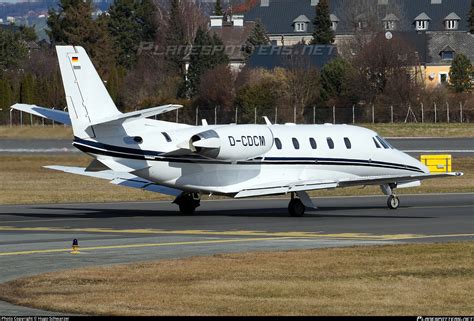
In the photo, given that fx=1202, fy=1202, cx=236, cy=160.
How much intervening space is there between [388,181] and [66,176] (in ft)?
83.4

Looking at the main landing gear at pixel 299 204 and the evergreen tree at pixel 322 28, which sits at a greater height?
the evergreen tree at pixel 322 28

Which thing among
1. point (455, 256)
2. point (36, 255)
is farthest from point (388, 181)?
point (36, 255)

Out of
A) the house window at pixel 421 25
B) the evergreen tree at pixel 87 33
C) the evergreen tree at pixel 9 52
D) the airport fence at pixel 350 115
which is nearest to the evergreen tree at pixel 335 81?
the airport fence at pixel 350 115

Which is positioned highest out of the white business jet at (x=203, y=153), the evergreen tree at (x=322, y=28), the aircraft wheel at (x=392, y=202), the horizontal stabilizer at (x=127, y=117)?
the evergreen tree at (x=322, y=28)

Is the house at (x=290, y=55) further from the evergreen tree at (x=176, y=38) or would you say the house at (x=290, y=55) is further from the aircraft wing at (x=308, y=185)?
the aircraft wing at (x=308, y=185)

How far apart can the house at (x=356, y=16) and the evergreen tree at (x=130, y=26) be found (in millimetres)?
20433

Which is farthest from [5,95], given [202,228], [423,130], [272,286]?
[272,286]

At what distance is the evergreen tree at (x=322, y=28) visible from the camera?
149875mm

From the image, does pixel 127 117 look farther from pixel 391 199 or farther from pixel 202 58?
pixel 202 58

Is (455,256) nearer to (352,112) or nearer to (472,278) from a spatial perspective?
(472,278)

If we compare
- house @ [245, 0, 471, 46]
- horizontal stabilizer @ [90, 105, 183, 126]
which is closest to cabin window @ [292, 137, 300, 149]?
horizontal stabilizer @ [90, 105, 183, 126]

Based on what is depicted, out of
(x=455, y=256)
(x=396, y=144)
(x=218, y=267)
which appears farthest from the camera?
(x=396, y=144)

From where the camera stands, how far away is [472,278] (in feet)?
72.2

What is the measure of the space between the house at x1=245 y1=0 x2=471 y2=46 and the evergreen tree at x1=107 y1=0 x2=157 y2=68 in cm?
2043
